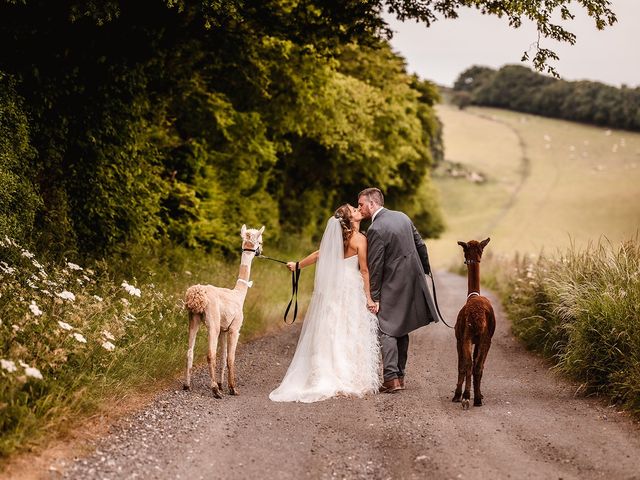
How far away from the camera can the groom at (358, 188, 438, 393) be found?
9.67m

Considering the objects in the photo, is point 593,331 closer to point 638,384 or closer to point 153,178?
point 638,384

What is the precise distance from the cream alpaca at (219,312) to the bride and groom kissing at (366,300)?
3.04 feet

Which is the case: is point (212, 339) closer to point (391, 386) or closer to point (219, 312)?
point (219, 312)

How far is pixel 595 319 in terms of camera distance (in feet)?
31.3

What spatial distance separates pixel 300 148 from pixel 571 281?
18.8 meters

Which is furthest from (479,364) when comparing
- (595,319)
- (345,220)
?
(345,220)

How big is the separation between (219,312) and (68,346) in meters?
1.85

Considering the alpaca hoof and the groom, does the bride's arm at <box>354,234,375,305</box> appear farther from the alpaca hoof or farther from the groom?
the alpaca hoof

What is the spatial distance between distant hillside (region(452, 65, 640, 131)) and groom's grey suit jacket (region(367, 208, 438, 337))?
46.9m

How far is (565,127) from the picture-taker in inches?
3396

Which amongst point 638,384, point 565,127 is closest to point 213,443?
point 638,384

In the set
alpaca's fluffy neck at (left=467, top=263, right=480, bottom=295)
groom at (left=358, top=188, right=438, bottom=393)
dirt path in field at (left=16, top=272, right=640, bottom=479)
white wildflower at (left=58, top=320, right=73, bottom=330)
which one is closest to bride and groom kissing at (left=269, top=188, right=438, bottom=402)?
groom at (left=358, top=188, right=438, bottom=393)

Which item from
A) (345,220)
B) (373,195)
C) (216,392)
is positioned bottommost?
(216,392)

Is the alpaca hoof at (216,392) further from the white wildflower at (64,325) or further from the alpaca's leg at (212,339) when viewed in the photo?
the white wildflower at (64,325)
